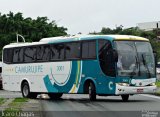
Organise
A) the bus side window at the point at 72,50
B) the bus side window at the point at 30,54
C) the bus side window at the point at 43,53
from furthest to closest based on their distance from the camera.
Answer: the bus side window at the point at 30,54
the bus side window at the point at 43,53
the bus side window at the point at 72,50

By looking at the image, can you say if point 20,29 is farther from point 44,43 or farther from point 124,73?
point 124,73

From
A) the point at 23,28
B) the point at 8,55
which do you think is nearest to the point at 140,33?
the point at 23,28

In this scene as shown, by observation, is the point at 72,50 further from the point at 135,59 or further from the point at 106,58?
the point at 135,59

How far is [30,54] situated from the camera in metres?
29.5

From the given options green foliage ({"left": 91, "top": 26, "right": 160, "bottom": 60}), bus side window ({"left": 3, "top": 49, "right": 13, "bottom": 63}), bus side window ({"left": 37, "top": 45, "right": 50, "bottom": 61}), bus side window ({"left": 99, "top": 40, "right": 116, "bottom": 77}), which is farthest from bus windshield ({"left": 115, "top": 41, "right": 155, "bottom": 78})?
green foliage ({"left": 91, "top": 26, "right": 160, "bottom": 60})

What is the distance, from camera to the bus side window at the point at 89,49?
24.8m

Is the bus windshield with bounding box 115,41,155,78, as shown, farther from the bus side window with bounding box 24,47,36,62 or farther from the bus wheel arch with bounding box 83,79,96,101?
the bus side window with bounding box 24,47,36,62

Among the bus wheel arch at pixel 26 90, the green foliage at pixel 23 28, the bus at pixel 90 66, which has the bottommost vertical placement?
the bus wheel arch at pixel 26 90

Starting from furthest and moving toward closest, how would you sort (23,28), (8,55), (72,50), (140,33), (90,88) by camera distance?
1. (140,33)
2. (23,28)
3. (8,55)
4. (72,50)
5. (90,88)

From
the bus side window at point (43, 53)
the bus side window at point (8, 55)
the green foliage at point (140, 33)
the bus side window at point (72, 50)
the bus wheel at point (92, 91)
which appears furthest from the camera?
the green foliage at point (140, 33)

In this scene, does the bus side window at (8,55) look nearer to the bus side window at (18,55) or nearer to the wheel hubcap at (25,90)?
the bus side window at (18,55)

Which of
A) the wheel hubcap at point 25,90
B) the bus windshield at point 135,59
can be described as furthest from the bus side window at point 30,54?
the bus windshield at point 135,59

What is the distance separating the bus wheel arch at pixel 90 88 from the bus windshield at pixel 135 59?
172 centimetres

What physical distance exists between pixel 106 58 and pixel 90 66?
1.09m
